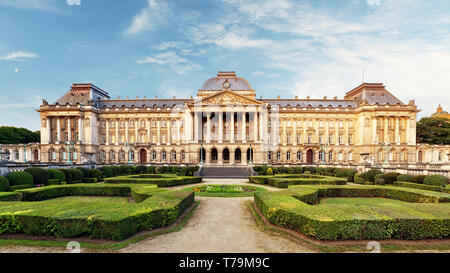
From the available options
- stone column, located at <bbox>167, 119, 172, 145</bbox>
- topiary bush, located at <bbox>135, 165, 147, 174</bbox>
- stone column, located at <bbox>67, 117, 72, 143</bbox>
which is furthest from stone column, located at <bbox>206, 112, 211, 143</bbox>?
stone column, located at <bbox>67, 117, 72, 143</bbox>

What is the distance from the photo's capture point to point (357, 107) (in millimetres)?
48906

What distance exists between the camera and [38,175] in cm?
1833

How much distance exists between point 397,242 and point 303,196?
500 cm

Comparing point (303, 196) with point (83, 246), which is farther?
point (303, 196)

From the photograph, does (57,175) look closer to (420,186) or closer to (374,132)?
(420,186)

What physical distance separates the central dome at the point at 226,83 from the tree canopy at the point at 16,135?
53.7m

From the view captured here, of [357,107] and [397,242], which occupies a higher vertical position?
[357,107]

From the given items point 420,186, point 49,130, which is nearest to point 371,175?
point 420,186

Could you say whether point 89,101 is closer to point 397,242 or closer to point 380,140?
point 397,242

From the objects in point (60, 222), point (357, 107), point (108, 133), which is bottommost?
point (60, 222)

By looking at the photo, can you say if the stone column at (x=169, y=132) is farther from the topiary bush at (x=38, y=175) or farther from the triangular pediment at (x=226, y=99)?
the topiary bush at (x=38, y=175)

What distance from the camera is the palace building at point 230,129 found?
45.3m

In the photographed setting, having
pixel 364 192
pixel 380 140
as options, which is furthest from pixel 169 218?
pixel 380 140

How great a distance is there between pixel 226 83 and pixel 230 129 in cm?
1074
